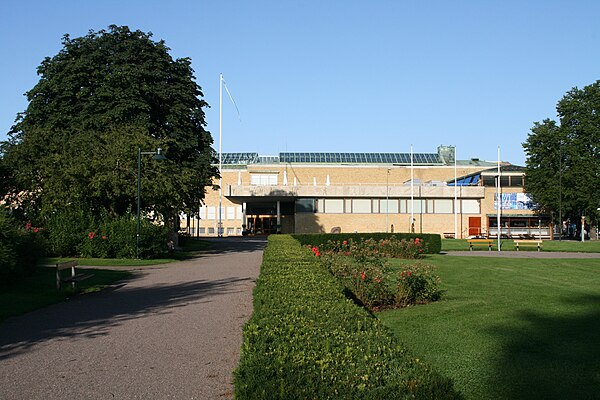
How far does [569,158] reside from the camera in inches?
2672

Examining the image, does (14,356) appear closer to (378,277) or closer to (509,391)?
(509,391)

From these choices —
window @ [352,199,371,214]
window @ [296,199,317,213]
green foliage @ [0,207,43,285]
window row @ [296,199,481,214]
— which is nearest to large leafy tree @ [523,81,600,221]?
window row @ [296,199,481,214]

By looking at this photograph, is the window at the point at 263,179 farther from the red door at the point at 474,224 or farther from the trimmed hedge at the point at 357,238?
the trimmed hedge at the point at 357,238

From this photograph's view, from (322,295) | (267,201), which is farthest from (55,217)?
(267,201)

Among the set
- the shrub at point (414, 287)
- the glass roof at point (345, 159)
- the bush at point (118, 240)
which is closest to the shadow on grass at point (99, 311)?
the shrub at point (414, 287)

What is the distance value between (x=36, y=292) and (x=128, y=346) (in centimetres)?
815

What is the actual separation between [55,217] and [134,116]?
294 inches

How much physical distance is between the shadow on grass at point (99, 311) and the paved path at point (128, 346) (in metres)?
0.02

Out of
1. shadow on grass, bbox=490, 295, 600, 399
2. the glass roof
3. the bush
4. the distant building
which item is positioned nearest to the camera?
shadow on grass, bbox=490, 295, 600, 399

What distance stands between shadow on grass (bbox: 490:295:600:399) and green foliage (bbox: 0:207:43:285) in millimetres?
12560

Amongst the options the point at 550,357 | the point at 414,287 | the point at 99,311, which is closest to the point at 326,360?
the point at 550,357

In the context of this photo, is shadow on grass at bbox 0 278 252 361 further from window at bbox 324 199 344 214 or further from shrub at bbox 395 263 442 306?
window at bbox 324 199 344 214

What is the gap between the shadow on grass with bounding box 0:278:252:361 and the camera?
1094cm

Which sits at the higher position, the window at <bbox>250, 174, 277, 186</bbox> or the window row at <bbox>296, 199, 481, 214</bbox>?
the window at <bbox>250, 174, 277, 186</bbox>
